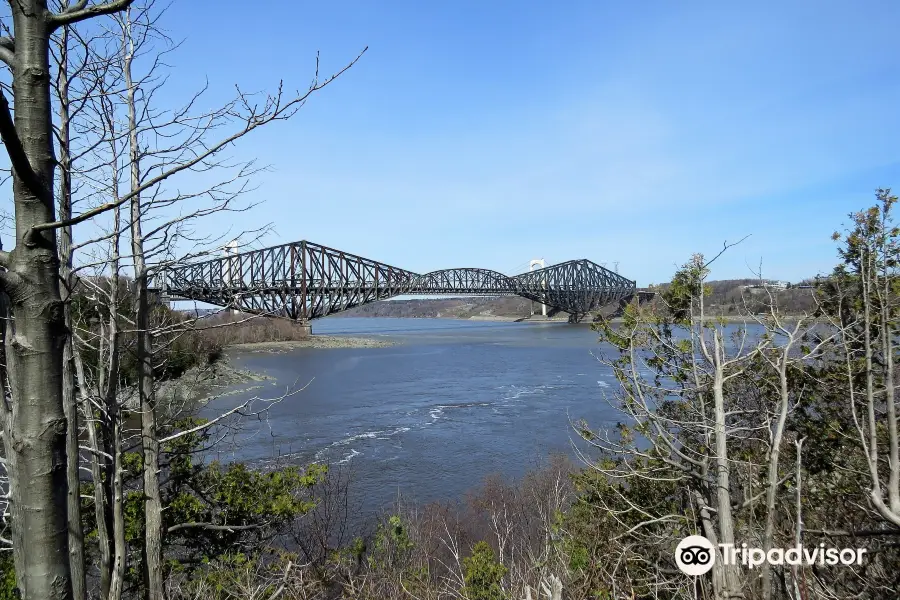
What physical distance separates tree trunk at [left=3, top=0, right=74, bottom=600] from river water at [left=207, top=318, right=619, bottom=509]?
3253 millimetres

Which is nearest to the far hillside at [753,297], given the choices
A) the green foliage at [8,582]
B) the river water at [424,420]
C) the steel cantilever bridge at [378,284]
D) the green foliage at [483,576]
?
the river water at [424,420]

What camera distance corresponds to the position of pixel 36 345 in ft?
4.13

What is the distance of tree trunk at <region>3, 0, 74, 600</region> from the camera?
1.23 meters

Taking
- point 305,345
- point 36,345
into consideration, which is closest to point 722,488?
point 36,345

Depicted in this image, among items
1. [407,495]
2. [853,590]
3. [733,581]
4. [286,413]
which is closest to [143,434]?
[733,581]

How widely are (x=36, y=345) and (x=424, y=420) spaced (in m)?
14.8

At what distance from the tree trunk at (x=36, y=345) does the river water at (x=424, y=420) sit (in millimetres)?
3253

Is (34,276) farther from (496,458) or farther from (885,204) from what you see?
(496,458)

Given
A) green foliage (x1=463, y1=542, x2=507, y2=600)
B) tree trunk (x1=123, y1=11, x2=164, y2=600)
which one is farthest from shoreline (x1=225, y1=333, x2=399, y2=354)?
tree trunk (x1=123, y1=11, x2=164, y2=600)

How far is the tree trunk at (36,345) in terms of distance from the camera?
48.6 inches

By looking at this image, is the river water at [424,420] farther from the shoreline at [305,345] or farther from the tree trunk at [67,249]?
the shoreline at [305,345]

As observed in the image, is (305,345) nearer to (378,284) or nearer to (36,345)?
(378,284)

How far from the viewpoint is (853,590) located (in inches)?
139

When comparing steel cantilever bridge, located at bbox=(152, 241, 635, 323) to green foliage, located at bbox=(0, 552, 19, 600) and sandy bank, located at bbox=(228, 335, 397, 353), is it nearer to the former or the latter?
sandy bank, located at bbox=(228, 335, 397, 353)
